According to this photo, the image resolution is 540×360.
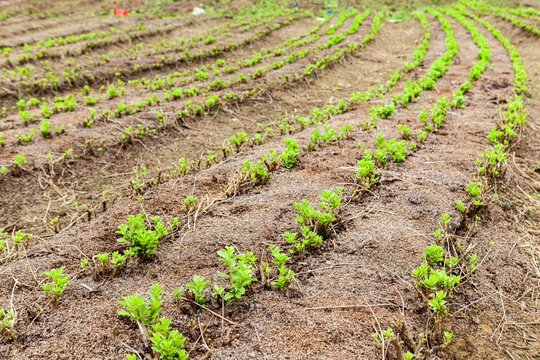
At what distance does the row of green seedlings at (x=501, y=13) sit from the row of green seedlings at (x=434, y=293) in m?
14.4

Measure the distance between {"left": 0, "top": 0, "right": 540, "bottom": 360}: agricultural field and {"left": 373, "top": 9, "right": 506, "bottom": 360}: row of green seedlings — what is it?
21 mm

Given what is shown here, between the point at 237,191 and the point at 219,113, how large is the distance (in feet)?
13.1

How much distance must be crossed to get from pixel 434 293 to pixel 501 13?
21287 mm

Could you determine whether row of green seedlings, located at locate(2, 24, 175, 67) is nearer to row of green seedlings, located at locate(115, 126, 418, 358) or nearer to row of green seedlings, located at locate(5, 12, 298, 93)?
row of green seedlings, located at locate(5, 12, 298, 93)

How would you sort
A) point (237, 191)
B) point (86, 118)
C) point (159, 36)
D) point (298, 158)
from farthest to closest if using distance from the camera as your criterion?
point (159, 36), point (86, 118), point (298, 158), point (237, 191)

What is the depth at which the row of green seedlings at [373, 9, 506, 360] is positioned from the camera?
2.43 metres

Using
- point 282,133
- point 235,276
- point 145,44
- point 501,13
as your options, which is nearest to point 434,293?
point 235,276

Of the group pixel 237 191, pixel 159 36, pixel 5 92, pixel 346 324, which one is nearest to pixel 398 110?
pixel 237 191

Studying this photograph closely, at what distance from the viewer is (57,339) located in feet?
8.36

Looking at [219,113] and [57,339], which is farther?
[219,113]

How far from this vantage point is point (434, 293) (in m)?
2.86

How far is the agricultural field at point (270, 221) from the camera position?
2.61 m

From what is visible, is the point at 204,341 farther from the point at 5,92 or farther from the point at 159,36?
the point at 159,36

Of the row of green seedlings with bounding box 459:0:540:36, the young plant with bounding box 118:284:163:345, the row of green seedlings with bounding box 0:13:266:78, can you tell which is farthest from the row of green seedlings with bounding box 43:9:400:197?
the row of green seedlings with bounding box 459:0:540:36
